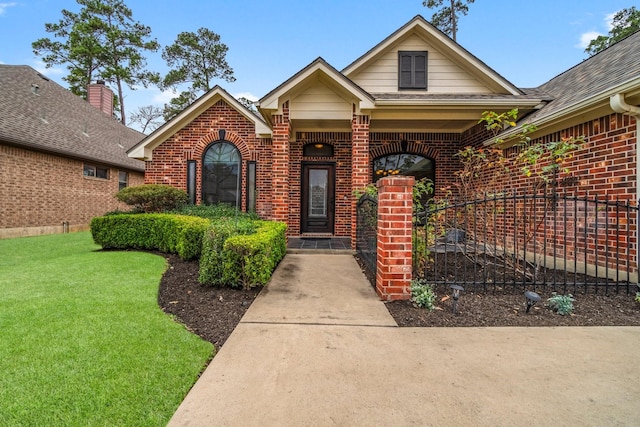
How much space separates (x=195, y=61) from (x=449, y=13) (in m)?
17.7

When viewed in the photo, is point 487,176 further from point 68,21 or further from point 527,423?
point 68,21

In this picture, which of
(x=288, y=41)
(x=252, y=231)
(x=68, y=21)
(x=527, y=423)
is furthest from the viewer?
(x=68, y=21)

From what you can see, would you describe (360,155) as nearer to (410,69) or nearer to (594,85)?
(410,69)

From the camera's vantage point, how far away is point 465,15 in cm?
1830

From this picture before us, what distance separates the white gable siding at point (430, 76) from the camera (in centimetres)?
825

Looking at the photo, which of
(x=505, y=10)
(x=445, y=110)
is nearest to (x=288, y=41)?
(x=505, y=10)

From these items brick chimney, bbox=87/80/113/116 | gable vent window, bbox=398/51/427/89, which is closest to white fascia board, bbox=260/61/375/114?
gable vent window, bbox=398/51/427/89

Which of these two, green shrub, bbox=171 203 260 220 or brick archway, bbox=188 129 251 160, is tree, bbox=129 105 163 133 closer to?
brick archway, bbox=188 129 251 160

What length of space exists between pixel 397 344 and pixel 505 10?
53.9 ft

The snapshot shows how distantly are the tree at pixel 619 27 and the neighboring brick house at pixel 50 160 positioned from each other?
2709 cm

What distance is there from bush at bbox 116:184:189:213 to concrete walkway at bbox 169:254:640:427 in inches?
240

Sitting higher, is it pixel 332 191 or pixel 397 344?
pixel 332 191

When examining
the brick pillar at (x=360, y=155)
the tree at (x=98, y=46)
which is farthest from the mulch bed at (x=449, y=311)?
the tree at (x=98, y=46)

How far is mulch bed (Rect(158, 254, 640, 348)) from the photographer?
3.11 metres
